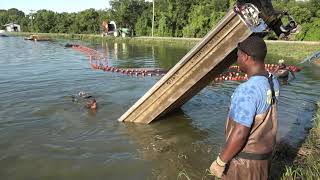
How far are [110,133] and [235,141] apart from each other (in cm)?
707

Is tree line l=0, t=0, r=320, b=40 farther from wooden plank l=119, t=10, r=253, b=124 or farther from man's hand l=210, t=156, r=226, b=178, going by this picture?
Answer: man's hand l=210, t=156, r=226, b=178

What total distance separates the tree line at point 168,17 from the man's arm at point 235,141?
37228 millimetres

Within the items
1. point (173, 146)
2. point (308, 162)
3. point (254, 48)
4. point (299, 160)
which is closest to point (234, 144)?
point (254, 48)

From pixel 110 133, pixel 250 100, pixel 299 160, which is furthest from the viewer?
pixel 110 133

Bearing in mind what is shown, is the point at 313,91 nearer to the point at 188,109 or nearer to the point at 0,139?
the point at 188,109

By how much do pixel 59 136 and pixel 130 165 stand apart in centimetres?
296

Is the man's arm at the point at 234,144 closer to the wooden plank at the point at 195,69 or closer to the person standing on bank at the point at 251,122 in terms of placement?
the person standing on bank at the point at 251,122

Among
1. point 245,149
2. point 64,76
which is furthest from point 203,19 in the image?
point 245,149

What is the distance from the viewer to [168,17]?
64.7m

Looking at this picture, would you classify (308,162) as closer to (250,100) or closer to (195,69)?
(195,69)

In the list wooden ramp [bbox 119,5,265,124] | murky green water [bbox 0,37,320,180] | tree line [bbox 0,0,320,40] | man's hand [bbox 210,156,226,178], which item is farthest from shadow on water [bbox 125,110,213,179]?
tree line [bbox 0,0,320,40]

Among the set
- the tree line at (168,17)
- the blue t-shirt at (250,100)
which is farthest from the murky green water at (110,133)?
the tree line at (168,17)

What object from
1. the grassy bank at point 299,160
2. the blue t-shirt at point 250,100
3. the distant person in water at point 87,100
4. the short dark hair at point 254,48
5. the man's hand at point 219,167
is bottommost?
the distant person in water at point 87,100

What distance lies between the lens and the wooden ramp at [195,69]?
9039 mm
